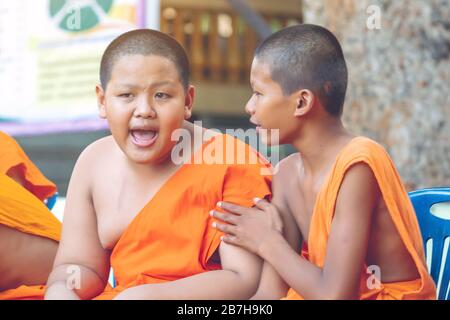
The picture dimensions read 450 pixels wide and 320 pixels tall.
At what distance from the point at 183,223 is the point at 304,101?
16.2 inches

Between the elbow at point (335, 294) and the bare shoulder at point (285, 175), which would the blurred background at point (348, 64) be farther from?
the elbow at point (335, 294)

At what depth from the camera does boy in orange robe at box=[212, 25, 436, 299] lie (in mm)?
1846

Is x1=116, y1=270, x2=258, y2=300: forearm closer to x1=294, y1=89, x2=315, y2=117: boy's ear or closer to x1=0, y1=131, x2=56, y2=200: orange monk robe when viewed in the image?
x1=294, y1=89, x2=315, y2=117: boy's ear

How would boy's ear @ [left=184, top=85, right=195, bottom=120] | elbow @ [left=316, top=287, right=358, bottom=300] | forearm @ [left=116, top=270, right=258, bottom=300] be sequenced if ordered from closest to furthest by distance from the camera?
elbow @ [left=316, top=287, right=358, bottom=300] < forearm @ [left=116, top=270, right=258, bottom=300] < boy's ear @ [left=184, top=85, right=195, bottom=120]

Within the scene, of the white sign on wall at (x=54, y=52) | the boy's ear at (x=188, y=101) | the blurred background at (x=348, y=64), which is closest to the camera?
the boy's ear at (x=188, y=101)

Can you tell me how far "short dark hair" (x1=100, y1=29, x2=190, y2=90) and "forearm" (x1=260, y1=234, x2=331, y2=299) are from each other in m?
0.47

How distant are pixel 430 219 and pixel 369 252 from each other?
543 millimetres

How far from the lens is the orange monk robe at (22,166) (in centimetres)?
285

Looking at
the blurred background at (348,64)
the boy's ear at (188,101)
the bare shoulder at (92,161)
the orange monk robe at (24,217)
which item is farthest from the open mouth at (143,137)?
the blurred background at (348,64)

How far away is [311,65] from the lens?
6.48 ft

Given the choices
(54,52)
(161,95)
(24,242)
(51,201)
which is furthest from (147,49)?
(54,52)

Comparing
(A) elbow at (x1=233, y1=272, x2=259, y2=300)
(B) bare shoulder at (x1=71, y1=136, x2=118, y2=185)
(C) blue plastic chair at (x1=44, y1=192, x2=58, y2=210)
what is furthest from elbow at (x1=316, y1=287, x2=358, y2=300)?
(C) blue plastic chair at (x1=44, y1=192, x2=58, y2=210)

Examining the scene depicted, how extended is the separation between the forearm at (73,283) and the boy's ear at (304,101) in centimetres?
66
